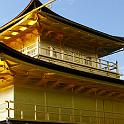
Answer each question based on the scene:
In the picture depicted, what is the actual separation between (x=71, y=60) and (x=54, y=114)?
5707 mm

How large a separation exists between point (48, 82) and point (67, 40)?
6.11 metres

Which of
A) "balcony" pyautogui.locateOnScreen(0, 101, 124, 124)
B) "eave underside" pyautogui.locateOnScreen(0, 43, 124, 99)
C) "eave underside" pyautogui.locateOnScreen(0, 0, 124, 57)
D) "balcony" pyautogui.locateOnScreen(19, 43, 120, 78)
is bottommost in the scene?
"balcony" pyautogui.locateOnScreen(0, 101, 124, 124)

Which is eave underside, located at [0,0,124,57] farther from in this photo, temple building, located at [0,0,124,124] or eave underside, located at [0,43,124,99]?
eave underside, located at [0,43,124,99]

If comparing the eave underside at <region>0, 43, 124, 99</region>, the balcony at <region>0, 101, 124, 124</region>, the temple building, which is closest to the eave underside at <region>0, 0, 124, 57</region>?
the temple building

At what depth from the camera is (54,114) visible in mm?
21500

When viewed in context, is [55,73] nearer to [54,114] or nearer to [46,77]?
[46,77]

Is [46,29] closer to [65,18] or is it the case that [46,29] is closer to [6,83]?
[65,18]

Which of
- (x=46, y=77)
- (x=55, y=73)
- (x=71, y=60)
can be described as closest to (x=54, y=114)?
(x=46, y=77)

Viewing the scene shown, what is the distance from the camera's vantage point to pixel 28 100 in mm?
20578

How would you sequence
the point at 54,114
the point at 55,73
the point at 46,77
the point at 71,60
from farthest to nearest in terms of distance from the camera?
the point at 71,60 < the point at 54,114 < the point at 46,77 < the point at 55,73

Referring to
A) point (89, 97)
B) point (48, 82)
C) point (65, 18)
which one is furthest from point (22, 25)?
point (89, 97)

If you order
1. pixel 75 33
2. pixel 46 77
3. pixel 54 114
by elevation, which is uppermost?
pixel 75 33

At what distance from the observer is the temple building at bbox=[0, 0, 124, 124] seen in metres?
19.6

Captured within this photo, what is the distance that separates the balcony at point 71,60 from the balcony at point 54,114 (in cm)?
→ 345
